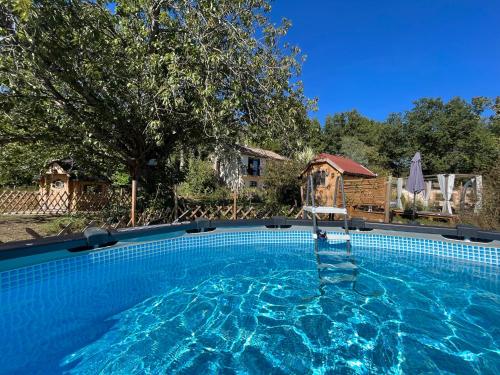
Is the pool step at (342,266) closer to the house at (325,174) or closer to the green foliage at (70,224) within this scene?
the green foliage at (70,224)

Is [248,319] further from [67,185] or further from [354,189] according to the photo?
[67,185]

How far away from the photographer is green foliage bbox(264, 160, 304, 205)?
51.4ft

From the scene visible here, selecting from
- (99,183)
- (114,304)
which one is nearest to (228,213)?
(114,304)

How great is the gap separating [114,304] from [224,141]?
24.3 feet

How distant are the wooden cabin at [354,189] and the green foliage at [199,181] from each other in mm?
8261

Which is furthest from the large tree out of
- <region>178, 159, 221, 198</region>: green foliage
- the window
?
the window

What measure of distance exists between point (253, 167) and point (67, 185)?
1871cm

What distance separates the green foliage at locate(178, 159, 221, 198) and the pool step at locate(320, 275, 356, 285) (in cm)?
1535

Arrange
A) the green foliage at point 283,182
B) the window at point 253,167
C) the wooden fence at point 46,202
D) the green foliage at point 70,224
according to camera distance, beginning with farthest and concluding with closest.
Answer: the window at point 253,167 → the wooden fence at point 46,202 → the green foliage at point 283,182 → the green foliage at point 70,224

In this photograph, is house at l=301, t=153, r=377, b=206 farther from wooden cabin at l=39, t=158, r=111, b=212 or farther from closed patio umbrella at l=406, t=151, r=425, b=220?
wooden cabin at l=39, t=158, r=111, b=212

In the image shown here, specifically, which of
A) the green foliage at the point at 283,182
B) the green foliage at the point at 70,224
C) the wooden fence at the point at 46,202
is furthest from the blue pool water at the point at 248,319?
the wooden fence at the point at 46,202

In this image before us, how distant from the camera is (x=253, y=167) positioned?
3275cm

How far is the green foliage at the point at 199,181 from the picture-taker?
21.2 m

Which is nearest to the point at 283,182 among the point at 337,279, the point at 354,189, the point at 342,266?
the point at 354,189
